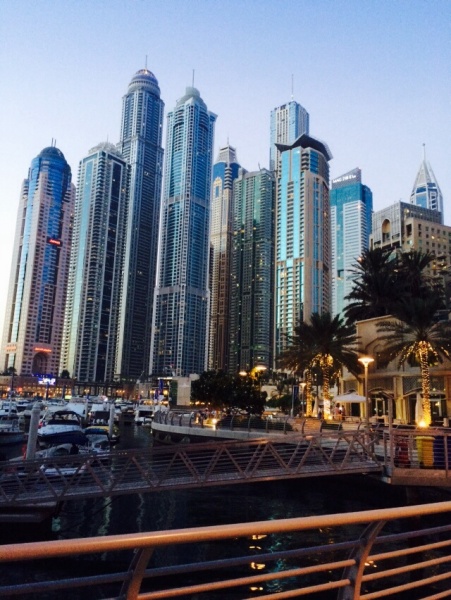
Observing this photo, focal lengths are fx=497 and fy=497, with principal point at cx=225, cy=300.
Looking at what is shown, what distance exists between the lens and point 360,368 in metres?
54.9

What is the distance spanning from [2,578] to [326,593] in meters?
9.41

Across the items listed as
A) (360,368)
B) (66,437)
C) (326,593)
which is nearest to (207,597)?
(326,593)

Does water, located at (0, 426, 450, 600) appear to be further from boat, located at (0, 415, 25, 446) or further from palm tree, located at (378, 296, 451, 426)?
boat, located at (0, 415, 25, 446)

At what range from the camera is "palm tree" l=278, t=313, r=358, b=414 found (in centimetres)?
5306

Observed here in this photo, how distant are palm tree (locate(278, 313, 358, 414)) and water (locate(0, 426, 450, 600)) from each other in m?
20.7

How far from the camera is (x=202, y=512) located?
23.9 metres

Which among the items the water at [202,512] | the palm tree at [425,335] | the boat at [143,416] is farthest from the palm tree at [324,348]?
the boat at [143,416]

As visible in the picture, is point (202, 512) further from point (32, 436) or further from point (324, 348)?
point (324, 348)

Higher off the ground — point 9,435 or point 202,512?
point 9,435

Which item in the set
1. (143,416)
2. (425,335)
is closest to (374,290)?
(425,335)

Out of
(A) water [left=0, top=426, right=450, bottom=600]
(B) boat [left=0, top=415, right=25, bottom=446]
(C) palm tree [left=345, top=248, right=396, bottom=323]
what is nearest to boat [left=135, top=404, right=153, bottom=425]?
(B) boat [left=0, top=415, right=25, bottom=446]

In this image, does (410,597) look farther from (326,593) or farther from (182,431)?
(182,431)

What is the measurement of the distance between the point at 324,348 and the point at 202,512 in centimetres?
3199

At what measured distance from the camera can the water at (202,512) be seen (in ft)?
52.7
